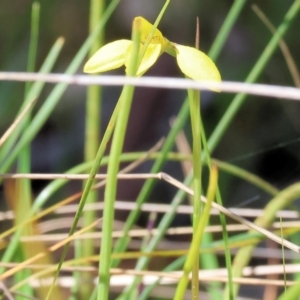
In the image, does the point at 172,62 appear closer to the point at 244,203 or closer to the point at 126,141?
the point at 126,141

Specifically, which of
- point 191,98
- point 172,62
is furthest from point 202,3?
point 191,98

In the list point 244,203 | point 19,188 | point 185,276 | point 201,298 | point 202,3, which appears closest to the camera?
point 185,276

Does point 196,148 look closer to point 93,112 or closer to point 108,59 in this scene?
point 108,59

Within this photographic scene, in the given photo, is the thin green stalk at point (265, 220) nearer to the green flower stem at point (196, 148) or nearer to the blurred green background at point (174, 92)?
the green flower stem at point (196, 148)

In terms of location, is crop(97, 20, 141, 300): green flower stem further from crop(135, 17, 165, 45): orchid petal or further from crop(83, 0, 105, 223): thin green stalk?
A: crop(83, 0, 105, 223): thin green stalk

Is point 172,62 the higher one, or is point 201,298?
point 172,62

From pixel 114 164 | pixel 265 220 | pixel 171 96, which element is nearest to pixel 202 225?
pixel 114 164

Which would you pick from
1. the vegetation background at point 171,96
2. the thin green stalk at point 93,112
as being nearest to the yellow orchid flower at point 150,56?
the thin green stalk at point 93,112

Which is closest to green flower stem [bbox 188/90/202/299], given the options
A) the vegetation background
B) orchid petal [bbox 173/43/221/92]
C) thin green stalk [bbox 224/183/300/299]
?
orchid petal [bbox 173/43/221/92]
